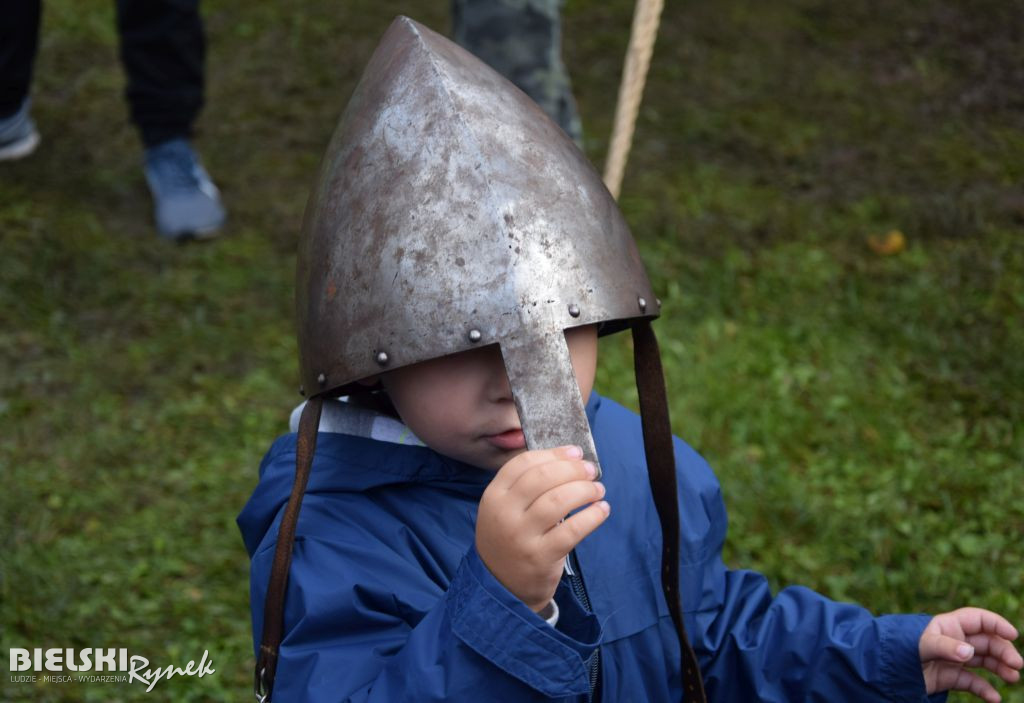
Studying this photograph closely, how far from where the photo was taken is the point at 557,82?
3.25 m

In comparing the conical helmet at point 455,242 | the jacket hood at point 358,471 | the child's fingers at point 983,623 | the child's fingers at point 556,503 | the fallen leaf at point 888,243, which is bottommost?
the fallen leaf at point 888,243

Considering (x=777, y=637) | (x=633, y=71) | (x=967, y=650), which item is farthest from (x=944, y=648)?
(x=633, y=71)

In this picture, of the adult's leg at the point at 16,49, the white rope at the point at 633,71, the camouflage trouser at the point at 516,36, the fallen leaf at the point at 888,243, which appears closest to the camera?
the white rope at the point at 633,71

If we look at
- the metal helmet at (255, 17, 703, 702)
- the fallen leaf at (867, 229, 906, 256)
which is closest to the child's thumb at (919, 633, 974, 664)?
the metal helmet at (255, 17, 703, 702)

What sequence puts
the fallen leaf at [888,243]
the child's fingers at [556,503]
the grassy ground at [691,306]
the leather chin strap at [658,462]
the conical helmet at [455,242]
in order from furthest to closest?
the fallen leaf at [888,243], the grassy ground at [691,306], the leather chin strap at [658,462], the conical helmet at [455,242], the child's fingers at [556,503]

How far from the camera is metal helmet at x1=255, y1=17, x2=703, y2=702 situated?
1451 millimetres

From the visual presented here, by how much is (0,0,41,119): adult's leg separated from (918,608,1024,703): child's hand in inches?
139

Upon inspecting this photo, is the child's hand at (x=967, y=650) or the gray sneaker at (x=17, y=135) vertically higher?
the child's hand at (x=967, y=650)

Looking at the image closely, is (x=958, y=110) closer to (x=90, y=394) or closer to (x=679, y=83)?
(x=679, y=83)

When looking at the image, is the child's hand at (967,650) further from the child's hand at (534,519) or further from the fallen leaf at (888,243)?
the fallen leaf at (888,243)

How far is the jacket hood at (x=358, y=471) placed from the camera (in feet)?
5.48

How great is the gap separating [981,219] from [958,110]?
2.83 ft

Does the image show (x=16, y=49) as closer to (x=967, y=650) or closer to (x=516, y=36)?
(x=516, y=36)

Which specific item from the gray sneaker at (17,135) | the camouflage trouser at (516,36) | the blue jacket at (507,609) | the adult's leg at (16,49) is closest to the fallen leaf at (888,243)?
the camouflage trouser at (516,36)
